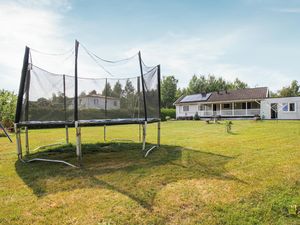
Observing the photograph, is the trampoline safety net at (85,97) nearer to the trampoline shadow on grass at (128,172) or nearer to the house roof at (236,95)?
the trampoline shadow on grass at (128,172)

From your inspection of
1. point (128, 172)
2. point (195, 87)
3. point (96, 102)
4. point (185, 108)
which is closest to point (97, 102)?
point (96, 102)

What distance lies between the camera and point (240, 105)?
3027 cm

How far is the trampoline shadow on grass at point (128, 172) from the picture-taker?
3395 mm

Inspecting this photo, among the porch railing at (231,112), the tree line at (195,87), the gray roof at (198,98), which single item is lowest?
the porch railing at (231,112)

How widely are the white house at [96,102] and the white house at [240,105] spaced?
2296 centimetres

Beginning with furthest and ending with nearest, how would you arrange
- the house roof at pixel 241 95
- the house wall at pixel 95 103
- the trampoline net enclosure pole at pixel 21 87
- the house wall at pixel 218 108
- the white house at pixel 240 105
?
the house wall at pixel 218 108
the house roof at pixel 241 95
the white house at pixel 240 105
the house wall at pixel 95 103
the trampoline net enclosure pole at pixel 21 87

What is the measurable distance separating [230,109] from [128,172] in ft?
94.5

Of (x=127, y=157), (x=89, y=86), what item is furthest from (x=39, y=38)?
(x=127, y=157)

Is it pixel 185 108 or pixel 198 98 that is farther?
pixel 185 108

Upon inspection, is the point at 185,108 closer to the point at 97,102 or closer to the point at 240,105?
the point at 240,105

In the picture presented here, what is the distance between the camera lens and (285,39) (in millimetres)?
12359

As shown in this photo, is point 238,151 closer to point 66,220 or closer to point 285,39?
point 66,220

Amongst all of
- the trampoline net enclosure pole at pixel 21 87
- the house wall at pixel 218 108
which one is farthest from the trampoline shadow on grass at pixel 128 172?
the house wall at pixel 218 108

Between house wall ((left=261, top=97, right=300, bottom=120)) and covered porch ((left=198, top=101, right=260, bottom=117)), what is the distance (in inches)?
33.4
